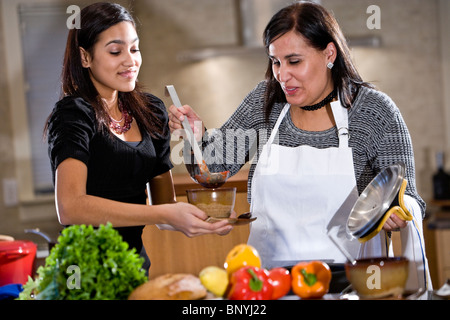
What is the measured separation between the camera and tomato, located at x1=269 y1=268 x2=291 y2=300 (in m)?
1.15

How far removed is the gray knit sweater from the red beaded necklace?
0.75ft

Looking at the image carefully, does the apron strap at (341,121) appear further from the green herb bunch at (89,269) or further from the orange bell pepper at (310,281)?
→ the green herb bunch at (89,269)

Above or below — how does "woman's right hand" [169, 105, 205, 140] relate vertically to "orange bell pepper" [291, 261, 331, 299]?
above

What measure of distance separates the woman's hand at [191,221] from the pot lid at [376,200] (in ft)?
1.02

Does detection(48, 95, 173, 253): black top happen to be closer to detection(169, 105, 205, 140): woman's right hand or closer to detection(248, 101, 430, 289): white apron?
detection(169, 105, 205, 140): woman's right hand

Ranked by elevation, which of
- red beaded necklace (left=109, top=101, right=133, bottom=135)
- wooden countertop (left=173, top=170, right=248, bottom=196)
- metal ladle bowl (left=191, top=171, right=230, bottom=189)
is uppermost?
red beaded necklace (left=109, top=101, right=133, bottom=135)

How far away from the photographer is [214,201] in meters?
1.47

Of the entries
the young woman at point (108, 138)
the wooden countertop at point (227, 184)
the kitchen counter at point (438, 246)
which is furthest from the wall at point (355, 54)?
the young woman at point (108, 138)

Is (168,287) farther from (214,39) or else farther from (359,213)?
(214,39)

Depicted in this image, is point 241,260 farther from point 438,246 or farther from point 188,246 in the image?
point 438,246

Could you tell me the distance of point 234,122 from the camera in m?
2.09

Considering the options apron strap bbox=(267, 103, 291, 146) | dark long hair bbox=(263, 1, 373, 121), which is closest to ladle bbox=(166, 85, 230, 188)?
apron strap bbox=(267, 103, 291, 146)
